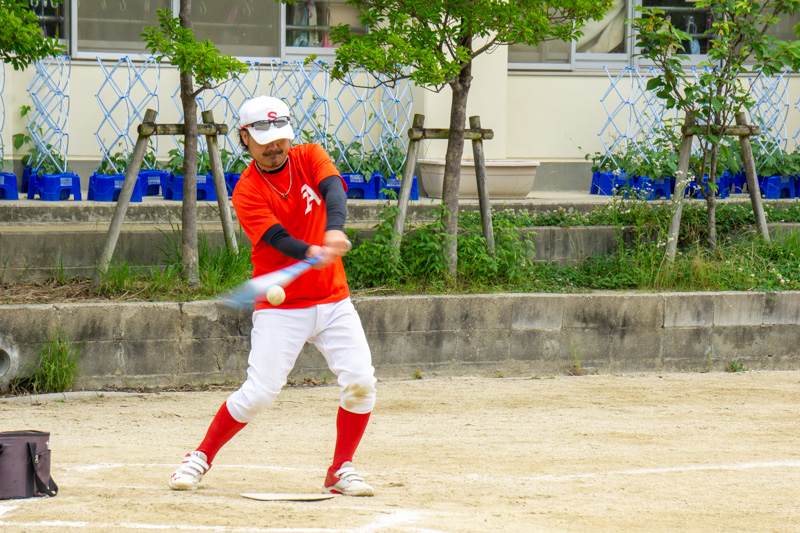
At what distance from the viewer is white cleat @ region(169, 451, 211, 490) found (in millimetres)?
4379

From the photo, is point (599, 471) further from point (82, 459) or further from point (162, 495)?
point (82, 459)

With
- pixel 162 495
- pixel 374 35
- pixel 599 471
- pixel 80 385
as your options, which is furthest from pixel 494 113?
pixel 162 495

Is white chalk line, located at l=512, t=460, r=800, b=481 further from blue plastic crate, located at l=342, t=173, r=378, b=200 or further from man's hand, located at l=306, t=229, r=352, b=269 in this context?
blue plastic crate, located at l=342, t=173, r=378, b=200

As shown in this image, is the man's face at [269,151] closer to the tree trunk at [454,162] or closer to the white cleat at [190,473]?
the white cleat at [190,473]

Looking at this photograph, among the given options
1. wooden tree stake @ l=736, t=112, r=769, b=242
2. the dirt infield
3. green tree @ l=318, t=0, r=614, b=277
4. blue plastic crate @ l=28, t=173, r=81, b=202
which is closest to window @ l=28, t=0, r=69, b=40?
blue plastic crate @ l=28, t=173, r=81, b=202

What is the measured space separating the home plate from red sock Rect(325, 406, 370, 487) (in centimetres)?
14

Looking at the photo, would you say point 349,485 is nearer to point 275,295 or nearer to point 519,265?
point 275,295

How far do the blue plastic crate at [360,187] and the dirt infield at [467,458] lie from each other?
12.0 ft

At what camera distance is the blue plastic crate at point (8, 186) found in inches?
378

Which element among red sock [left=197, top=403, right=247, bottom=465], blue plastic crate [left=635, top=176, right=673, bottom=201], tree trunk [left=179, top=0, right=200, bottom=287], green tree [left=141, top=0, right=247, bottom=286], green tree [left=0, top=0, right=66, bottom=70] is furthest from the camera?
blue plastic crate [left=635, top=176, right=673, bottom=201]

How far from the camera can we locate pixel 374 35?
7648mm

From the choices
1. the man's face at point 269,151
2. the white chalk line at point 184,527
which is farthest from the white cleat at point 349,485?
the man's face at point 269,151

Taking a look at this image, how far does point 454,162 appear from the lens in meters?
8.30

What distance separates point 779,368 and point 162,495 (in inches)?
228
